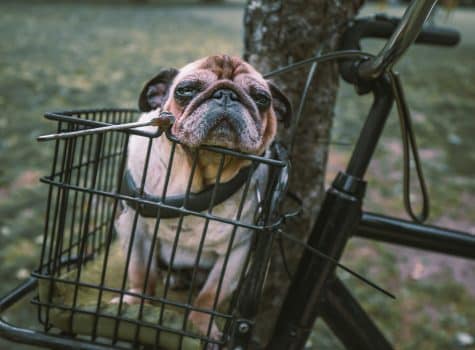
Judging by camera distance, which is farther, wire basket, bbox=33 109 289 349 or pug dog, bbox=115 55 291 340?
Answer: pug dog, bbox=115 55 291 340

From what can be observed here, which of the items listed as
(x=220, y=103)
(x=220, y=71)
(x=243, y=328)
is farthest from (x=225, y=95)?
(x=243, y=328)

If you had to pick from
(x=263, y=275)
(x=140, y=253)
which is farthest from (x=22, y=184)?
(x=263, y=275)

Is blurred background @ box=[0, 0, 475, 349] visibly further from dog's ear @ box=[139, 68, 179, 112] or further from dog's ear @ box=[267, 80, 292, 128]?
dog's ear @ box=[139, 68, 179, 112]

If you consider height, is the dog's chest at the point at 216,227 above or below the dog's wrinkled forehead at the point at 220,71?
below

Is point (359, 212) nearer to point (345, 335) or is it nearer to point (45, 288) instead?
point (345, 335)

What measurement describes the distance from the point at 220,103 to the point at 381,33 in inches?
21.5

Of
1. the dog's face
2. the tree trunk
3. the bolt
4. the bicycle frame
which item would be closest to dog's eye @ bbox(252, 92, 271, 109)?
the dog's face

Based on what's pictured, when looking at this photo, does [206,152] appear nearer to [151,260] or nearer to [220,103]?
[220,103]

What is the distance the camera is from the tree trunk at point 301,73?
1.47m

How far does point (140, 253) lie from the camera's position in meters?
1.32

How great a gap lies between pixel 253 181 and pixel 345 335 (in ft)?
1.61

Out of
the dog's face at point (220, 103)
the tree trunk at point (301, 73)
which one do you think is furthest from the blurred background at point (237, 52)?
the dog's face at point (220, 103)

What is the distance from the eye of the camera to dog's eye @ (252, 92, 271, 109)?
117cm

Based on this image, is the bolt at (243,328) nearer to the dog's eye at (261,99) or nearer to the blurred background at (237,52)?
the dog's eye at (261,99)
